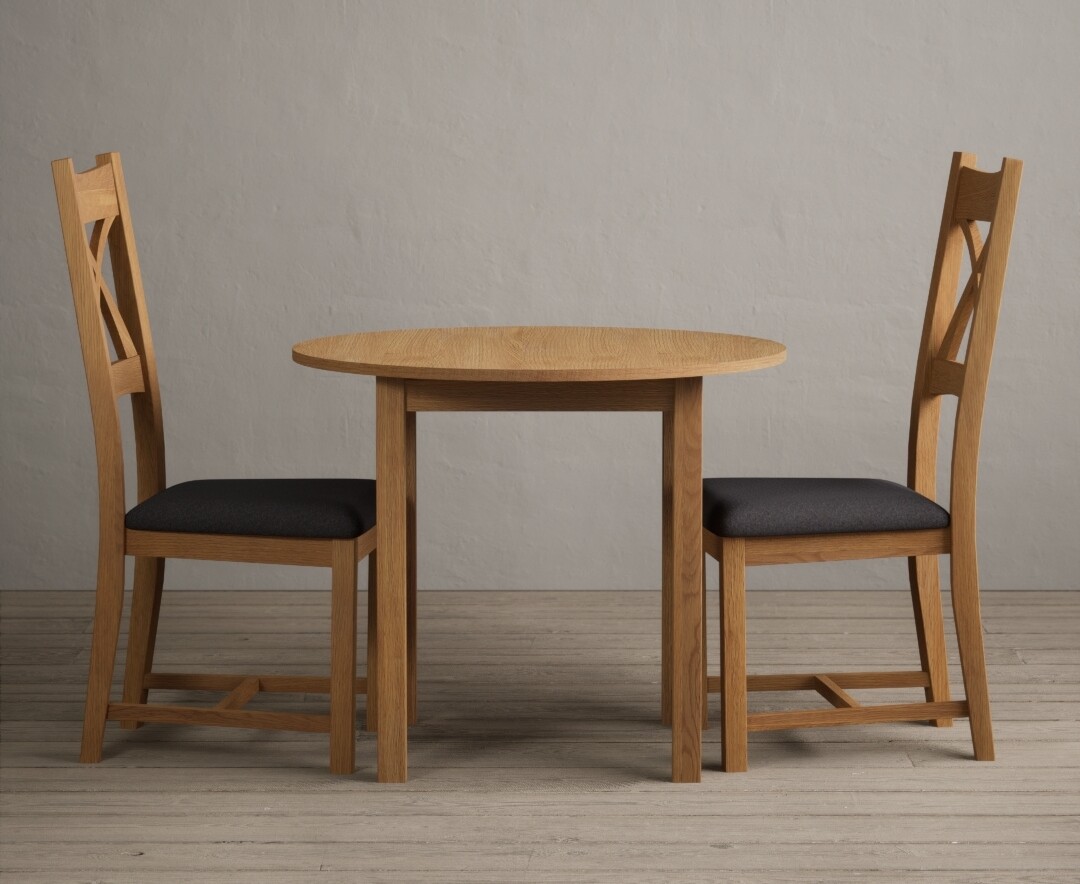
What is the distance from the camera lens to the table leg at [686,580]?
2.54 metres

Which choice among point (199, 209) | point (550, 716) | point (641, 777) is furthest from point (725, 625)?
point (199, 209)

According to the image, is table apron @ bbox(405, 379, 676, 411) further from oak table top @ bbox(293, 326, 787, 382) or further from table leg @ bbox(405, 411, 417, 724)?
table leg @ bbox(405, 411, 417, 724)

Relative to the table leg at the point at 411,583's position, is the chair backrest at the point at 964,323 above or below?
above

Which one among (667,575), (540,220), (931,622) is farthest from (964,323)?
(540,220)

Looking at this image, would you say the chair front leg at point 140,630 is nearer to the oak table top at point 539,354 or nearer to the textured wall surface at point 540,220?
the oak table top at point 539,354

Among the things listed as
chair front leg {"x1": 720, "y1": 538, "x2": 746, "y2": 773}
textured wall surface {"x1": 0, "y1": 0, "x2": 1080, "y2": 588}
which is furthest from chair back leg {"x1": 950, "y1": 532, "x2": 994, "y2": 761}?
textured wall surface {"x1": 0, "y1": 0, "x2": 1080, "y2": 588}

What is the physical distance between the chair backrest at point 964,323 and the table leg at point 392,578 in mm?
1028

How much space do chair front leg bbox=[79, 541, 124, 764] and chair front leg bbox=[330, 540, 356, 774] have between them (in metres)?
0.43

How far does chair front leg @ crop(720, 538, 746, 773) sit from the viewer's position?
259 centimetres

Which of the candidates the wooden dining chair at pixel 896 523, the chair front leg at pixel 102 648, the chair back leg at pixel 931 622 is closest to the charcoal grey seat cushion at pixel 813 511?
→ the wooden dining chair at pixel 896 523

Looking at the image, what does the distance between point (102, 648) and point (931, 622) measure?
165 centimetres

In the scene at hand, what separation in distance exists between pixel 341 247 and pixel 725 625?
193 centimetres

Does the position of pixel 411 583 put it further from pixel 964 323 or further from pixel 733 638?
pixel 964 323

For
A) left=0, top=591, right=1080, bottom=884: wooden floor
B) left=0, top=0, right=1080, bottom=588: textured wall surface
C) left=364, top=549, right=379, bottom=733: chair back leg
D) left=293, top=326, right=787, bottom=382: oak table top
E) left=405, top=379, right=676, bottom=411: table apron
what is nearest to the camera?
left=0, top=591, right=1080, bottom=884: wooden floor
